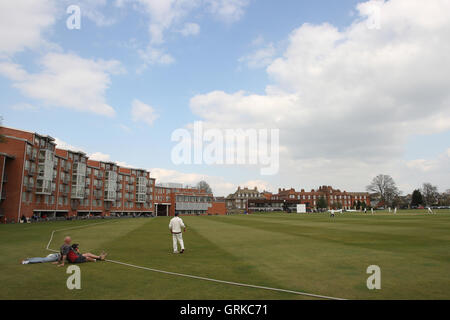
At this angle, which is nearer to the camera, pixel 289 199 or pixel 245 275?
pixel 245 275

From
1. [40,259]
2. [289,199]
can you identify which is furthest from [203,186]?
[40,259]

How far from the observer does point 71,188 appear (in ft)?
284

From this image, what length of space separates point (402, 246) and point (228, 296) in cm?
1345

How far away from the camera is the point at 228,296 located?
7609 mm

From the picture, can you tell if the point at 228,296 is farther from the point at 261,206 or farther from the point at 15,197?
the point at 261,206

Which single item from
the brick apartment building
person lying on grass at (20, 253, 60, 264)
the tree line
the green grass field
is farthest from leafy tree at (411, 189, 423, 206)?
person lying on grass at (20, 253, 60, 264)

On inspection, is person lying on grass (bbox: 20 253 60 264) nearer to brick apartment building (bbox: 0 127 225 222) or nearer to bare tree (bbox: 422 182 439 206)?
brick apartment building (bbox: 0 127 225 222)

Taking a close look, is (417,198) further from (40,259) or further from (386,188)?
(40,259)

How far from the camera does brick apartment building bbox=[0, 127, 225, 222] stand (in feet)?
196

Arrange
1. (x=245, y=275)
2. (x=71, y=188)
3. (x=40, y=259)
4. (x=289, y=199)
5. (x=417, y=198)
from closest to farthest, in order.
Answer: (x=245, y=275)
(x=40, y=259)
(x=71, y=188)
(x=417, y=198)
(x=289, y=199)

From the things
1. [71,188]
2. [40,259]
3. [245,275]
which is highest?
[71,188]

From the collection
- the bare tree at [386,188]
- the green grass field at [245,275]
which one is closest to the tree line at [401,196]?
the bare tree at [386,188]
